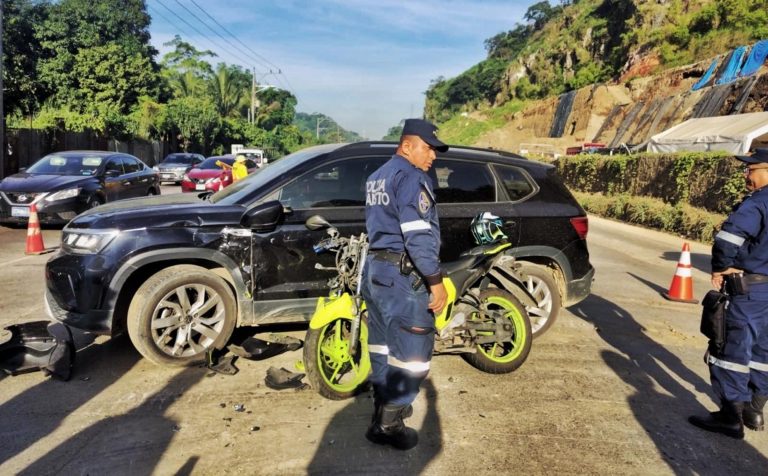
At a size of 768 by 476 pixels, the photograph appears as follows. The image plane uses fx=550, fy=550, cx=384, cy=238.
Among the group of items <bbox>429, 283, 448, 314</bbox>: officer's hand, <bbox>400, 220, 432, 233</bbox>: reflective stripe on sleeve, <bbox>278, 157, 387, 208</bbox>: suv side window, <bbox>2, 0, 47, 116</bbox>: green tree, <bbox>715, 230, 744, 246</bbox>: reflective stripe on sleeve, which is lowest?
<bbox>429, 283, 448, 314</bbox>: officer's hand

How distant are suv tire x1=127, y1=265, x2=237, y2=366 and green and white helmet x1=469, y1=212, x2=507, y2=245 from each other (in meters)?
2.01

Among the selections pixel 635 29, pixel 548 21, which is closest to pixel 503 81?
pixel 548 21

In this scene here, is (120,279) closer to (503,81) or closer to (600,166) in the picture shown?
(600,166)

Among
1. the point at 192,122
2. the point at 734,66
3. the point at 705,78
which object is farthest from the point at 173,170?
the point at 705,78

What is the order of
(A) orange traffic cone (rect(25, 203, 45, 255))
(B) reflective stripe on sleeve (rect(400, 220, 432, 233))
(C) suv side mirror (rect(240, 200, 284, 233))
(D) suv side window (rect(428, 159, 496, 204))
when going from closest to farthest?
(B) reflective stripe on sleeve (rect(400, 220, 432, 233)), (C) suv side mirror (rect(240, 200, 284, 233)), (D) suv side window (rect(428, 159, 496, 204)), (A) orange traffic cone (rect(25, 203, 45, 255))

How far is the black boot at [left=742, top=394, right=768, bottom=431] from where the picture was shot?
3600mm

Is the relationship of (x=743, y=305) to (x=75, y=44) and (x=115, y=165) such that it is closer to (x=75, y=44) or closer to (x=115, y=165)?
(x=115, y=165)

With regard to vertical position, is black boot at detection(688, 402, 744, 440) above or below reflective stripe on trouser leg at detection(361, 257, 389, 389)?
below

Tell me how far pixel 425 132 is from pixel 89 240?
2740 millimetres

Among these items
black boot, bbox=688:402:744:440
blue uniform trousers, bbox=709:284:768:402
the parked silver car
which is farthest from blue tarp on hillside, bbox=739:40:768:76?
black boot, bbox=688:402:744:440

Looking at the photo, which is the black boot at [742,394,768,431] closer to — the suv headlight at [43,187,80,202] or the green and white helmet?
the green and white helmet

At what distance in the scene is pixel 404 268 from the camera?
3.07 meters

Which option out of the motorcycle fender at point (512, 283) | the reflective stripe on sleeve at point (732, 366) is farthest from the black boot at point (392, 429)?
the reflective stripe on sleeve at point (732, 366)

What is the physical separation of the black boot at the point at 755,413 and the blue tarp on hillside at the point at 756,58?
34277mm
